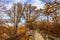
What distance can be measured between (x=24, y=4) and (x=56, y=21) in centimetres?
775

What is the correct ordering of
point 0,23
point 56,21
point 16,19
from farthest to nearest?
point 16,19
point 0,23
point 56,21

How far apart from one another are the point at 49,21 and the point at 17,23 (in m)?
5.48

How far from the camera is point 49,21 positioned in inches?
1062

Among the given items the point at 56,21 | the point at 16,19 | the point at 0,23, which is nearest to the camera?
the point at 56,21

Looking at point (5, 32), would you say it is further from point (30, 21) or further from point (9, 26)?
point (30, 21)

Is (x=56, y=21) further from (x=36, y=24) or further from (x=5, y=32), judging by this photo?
(x=5, y=32)

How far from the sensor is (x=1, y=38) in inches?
1062

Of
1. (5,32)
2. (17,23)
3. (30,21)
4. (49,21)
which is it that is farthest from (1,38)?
(49,21)

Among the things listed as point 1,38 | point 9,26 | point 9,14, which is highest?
point 9,14

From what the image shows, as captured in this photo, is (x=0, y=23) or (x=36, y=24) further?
(x=36, y=24)

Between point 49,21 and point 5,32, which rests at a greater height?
point 49,21

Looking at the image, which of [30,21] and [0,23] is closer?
[0,23]

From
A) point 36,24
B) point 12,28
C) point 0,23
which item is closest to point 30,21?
point 36,24

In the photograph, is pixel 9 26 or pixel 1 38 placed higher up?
pixel 9 26
